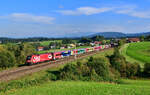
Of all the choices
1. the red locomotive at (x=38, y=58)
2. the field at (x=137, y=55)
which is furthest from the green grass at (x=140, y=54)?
the red locomotive at (x=38, y=58)

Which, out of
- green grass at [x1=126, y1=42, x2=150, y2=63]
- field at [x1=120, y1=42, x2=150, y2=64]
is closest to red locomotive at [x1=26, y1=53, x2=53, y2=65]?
field at [x1=120, y1=42, x2=150, y2=64]

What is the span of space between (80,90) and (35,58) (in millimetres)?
28431

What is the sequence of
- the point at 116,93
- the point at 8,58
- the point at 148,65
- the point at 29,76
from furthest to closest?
the point at 8,58
the point at 148,65
the point at 29,76
the point at 116,93

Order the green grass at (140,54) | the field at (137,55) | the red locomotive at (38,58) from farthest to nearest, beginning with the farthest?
the green grass at (140,54), the field at (137,55), the red locomotive at (38,58)

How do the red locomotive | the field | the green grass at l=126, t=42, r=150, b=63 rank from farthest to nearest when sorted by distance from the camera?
the green grass at l=126, t=42, r=150, b=63
the field
the red locomotive

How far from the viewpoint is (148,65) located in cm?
3222

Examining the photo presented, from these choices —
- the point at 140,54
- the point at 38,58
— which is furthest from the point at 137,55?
the point at 38,58

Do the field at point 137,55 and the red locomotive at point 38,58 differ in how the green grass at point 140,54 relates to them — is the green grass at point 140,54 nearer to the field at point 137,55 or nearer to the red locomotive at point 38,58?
the field at point 137,55

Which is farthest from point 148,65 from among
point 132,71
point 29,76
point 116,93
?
point 29,76

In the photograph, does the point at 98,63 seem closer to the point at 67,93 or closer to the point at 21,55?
the point at 67,93

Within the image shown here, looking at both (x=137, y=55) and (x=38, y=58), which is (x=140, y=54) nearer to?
(x=137, y=55)

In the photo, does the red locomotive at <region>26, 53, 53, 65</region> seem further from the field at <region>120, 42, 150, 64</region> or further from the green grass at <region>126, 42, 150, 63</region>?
the green grass at <region>126, 42, 150, 63</region>

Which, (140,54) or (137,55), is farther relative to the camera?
(140,54)

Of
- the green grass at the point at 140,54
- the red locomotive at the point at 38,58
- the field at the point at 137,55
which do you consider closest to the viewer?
the red locomotive at the point at 38,58
